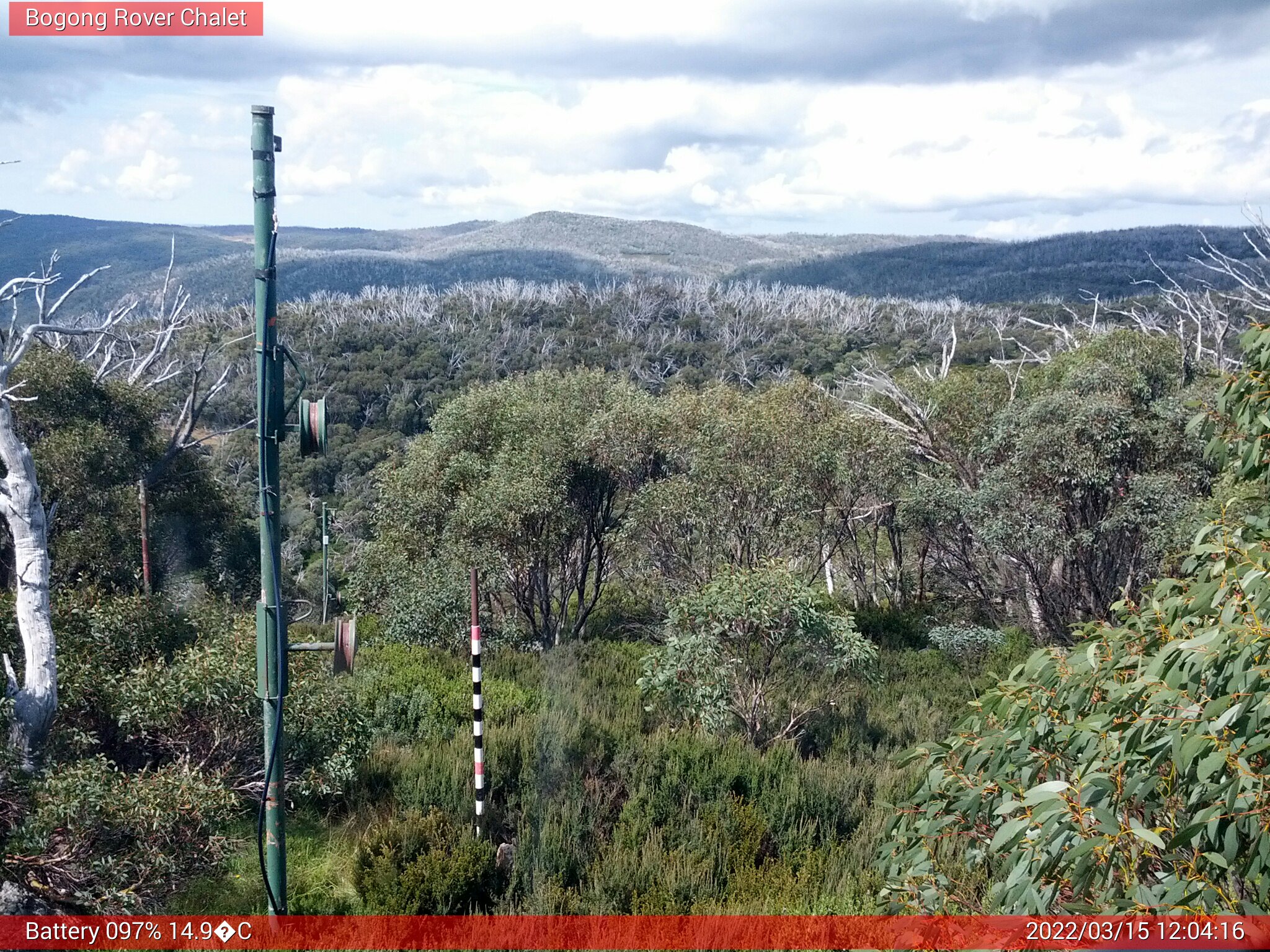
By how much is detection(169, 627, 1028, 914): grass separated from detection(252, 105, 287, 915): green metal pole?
6.31 feet

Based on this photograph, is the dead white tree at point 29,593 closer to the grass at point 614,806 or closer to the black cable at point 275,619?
the grass at point 614,806

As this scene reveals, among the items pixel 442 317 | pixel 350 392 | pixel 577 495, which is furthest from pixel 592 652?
pixel 442 317

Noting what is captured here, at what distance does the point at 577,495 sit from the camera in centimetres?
1356

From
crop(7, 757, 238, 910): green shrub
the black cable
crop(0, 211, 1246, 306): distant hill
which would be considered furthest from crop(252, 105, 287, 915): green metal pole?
crop(0, 211, 1246, 306): distant hill

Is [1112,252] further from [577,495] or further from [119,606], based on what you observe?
[119,606]

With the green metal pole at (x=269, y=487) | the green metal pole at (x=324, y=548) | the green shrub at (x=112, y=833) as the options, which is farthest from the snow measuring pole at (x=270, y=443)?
the green metal pole at (x=324, y=548)

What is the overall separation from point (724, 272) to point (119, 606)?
13678 cm

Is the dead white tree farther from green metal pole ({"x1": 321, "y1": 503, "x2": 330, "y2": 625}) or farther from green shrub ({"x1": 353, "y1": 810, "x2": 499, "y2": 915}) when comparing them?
green metal pole ({"x1": 321, "y1": 503, "x2": 330, "y2": 625})

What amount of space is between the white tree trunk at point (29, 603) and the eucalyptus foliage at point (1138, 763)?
5.30 meters

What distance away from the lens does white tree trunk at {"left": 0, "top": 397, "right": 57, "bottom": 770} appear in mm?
6129

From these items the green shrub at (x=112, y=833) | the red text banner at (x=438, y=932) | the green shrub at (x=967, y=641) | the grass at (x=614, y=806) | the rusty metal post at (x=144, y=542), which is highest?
the rusty metal post at (x=144, y=542)

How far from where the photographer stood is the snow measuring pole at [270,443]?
13.4 feet

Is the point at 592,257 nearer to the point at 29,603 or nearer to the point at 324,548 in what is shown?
the point at 324,548

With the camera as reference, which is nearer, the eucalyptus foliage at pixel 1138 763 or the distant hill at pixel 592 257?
the eucalyptus foliage at pixel 1138 763
